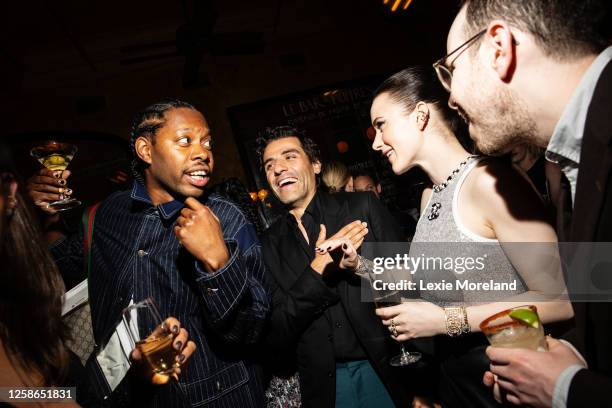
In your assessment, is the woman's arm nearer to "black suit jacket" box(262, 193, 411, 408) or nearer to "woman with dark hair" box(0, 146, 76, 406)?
"black suit jacket" box(262, 193, 411, 408)

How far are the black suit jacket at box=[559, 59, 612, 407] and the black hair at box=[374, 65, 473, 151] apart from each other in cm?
82

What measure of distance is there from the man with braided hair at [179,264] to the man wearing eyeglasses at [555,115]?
1011 mm

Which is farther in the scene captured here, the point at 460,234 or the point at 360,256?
the point at 360,256

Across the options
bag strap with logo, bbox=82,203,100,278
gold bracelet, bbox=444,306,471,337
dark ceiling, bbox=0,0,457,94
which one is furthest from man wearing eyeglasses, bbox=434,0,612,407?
dark ceiling, bbox=0,0,457,94

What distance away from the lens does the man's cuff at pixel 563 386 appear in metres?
0.88

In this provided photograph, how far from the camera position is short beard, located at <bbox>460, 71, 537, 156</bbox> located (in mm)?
1140

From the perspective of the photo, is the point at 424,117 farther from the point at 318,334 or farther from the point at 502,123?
the point at 318,334

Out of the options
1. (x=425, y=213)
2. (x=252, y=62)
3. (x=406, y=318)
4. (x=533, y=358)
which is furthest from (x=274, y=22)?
(x=533, y=358)

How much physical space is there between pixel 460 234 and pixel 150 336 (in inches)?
46.5

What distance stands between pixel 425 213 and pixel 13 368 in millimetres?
1605

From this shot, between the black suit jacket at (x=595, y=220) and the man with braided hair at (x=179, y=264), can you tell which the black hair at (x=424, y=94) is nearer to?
the black suit jacket at (x=595, y=220)

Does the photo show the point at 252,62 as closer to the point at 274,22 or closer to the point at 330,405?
the point at 274,22

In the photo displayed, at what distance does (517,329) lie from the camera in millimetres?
1006

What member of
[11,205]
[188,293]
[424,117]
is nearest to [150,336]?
[188,293]
